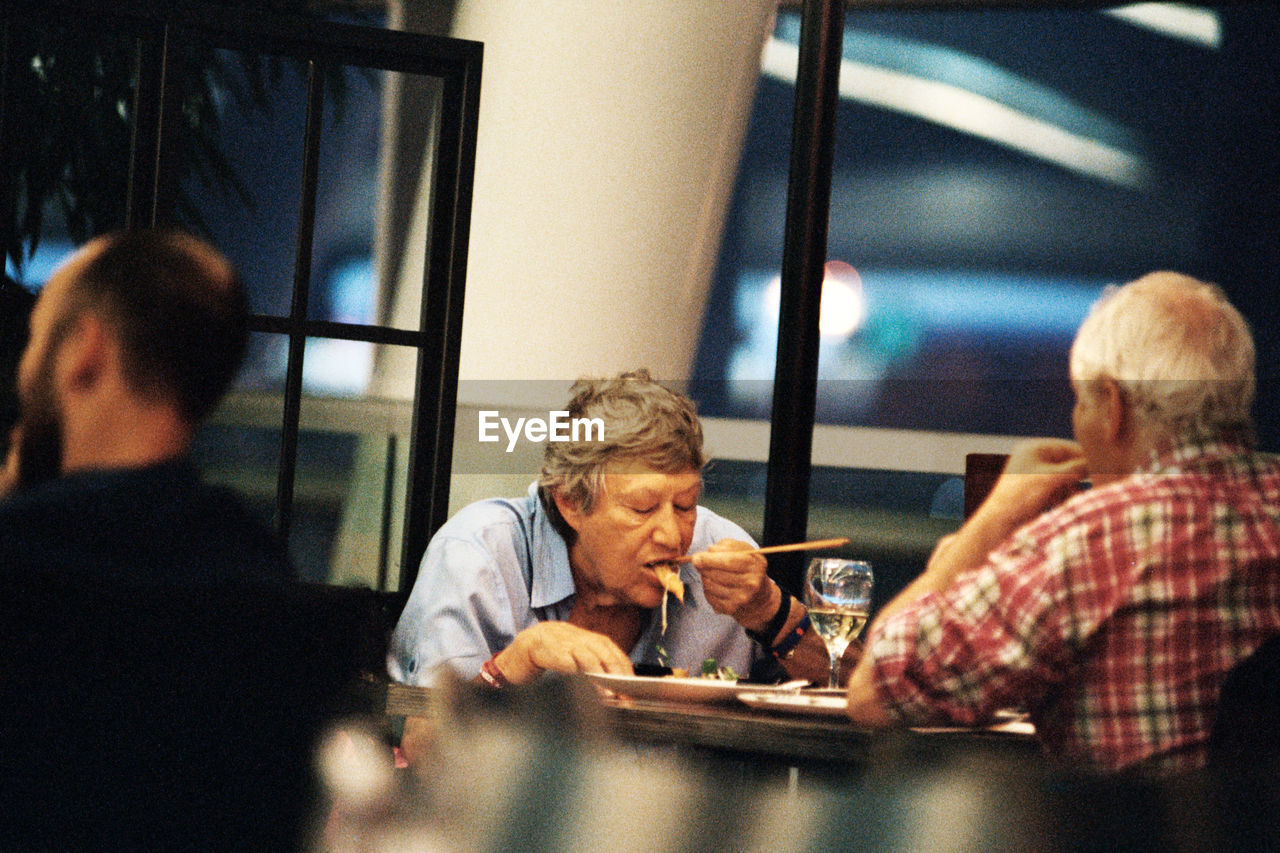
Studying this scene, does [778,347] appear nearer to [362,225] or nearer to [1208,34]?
[362,225]

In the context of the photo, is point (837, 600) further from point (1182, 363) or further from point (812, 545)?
point (1182, 363)

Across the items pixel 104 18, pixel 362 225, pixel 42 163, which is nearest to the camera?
pixel 104 18

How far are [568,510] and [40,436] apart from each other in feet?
2.78

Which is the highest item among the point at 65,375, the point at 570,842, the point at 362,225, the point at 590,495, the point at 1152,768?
the point at 362,225

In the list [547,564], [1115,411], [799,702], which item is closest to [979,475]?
[1115,411]

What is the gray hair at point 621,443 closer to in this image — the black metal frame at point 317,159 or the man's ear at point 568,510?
the man's ear at point 568,510

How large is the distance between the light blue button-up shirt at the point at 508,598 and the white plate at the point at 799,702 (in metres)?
0.28

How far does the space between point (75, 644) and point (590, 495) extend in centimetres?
86

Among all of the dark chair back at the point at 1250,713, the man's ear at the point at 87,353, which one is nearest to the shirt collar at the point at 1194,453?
the dark chair back at the point at 1250,713

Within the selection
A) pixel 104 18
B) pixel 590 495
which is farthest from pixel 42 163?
pixel 590 495

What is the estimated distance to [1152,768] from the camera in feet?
3.56

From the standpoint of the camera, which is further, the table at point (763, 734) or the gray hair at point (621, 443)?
the gray hair at point (621, 443)

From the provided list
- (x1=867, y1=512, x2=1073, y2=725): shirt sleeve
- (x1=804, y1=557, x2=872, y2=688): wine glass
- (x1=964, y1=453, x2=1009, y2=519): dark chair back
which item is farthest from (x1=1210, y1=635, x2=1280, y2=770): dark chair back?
(x1=804, y1=557, x2=872, y2=688): wine glass

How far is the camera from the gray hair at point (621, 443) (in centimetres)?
174
